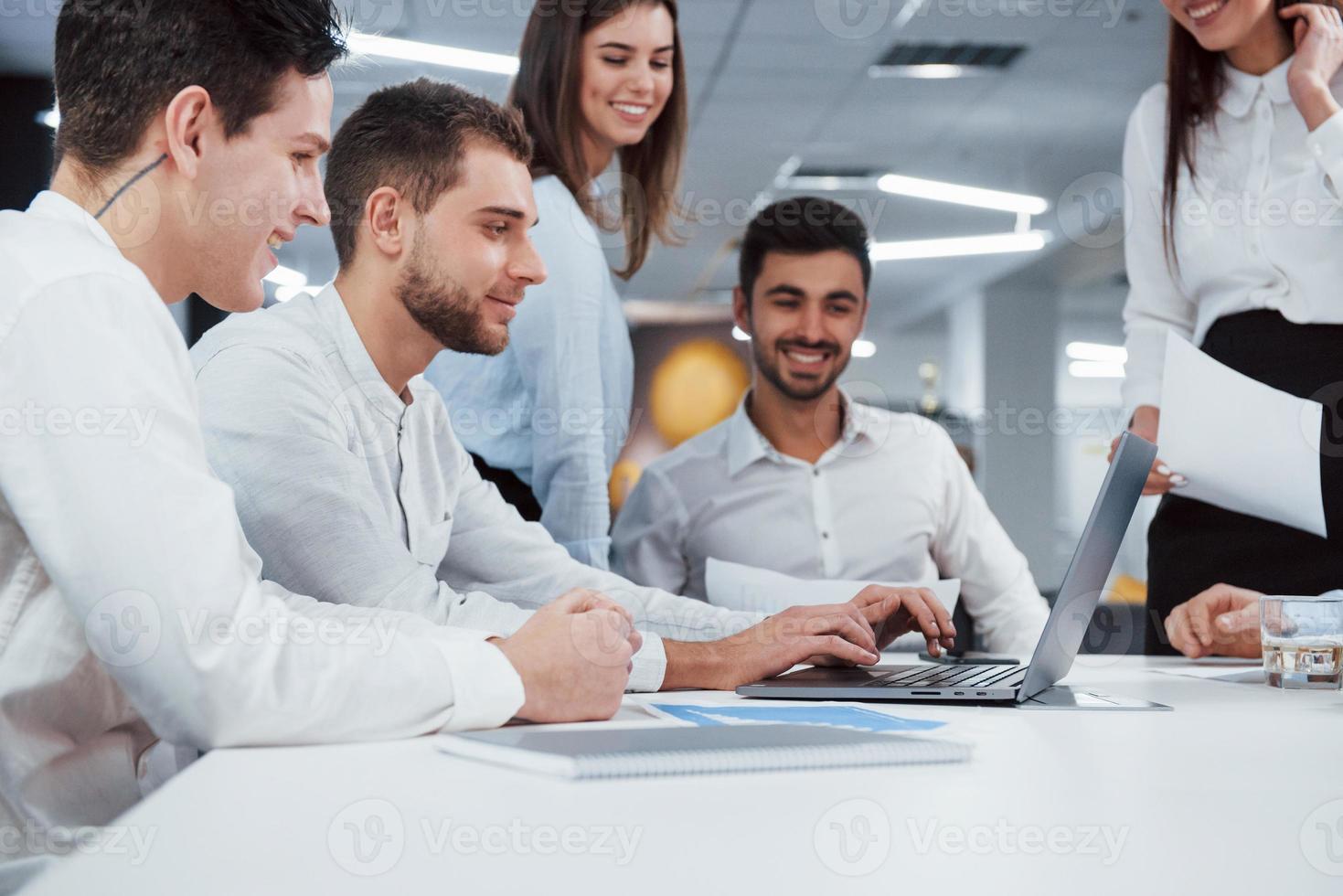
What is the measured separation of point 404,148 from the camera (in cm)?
156

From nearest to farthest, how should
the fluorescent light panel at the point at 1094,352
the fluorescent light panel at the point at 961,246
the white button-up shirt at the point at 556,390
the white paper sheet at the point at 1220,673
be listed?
1. the white paper sheet at the point at 1220,673
2. the white button-up shirt at the point at 556,390
3. the fluorescent light panel at the point at 961,246
4. the fluorescent light panel at the point at 1094,352

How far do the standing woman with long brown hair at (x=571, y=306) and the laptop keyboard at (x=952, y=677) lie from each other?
2.44 ft

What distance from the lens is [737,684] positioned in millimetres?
1241

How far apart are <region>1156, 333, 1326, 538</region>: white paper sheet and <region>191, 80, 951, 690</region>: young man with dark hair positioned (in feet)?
1.37

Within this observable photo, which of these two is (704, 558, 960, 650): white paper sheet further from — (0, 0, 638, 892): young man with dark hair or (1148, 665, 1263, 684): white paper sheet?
(0, 0, 638, 892): young man with dark hair

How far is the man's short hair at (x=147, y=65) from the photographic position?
3.37ft

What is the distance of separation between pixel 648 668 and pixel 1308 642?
667 millimetres

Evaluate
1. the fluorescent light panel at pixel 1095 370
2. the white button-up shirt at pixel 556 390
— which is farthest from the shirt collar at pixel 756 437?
the fluorescent light panel at pixel 1095 370

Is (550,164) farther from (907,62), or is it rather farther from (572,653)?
(907,62)

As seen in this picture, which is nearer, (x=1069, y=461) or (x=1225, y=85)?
(x=1225, y=85)

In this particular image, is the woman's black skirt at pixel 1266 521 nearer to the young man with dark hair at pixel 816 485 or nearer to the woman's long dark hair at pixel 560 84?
the young man with dark hair at pixel 816 485

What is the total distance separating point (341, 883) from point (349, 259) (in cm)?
115

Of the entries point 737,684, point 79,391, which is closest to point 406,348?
point 737,684

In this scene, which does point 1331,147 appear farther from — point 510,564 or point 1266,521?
point 510,564
